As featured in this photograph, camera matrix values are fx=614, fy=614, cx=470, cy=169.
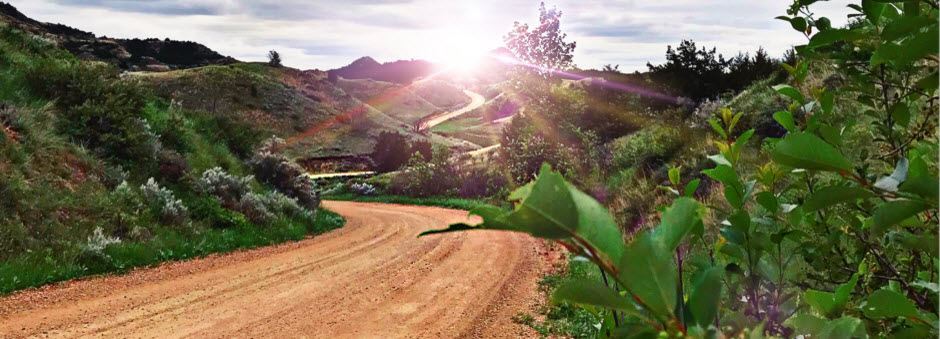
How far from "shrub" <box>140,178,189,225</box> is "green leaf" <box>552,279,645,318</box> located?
1405 cm

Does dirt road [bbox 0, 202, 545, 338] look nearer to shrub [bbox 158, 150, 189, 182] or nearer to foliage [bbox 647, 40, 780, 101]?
shrub [bbox 158, 150, 189, 182]

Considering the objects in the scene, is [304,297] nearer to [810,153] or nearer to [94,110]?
[94,110]

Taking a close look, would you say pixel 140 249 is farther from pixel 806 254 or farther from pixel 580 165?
pixel 580 165

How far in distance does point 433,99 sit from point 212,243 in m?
104

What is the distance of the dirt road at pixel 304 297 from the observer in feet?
25.0

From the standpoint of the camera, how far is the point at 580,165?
23016 millimetres

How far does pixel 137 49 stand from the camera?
106m

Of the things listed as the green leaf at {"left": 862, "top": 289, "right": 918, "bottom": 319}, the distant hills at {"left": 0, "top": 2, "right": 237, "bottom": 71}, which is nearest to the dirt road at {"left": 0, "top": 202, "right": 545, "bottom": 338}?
the green leaf at {"left": 862, "top": 289, "right": 918, "bottom": 319}

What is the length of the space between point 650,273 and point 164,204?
1459 cm

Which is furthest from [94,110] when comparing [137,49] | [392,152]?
[137,49]

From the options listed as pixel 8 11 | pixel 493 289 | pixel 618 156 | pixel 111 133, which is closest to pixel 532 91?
pixel 618 156

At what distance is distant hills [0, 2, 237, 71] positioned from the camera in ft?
303

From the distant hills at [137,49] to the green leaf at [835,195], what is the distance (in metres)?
103

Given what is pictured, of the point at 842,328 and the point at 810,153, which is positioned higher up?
the point at 810,153
